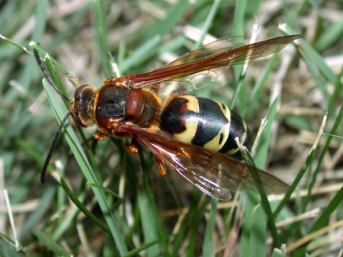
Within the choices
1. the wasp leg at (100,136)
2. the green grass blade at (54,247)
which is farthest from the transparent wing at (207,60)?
the green grass blade at (54,247)

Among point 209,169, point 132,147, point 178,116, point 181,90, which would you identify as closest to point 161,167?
point 132,147

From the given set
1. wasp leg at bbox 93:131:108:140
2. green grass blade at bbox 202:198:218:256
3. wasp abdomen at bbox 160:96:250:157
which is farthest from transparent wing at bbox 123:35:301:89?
green grass blade at bbox 202:198:218:256

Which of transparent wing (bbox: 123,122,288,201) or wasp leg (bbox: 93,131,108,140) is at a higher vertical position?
wasp leg (bbox: 93,131,108,140)

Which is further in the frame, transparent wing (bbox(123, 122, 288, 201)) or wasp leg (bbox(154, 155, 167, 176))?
wasp leg (bbox(154, 155, 167, 176))

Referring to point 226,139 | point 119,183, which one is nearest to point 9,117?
point 119,183

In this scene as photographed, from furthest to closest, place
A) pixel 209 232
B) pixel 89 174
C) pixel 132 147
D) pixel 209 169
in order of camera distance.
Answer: pixel 132 147
pixel 209 232
pixel 89 174
pixel 209 169

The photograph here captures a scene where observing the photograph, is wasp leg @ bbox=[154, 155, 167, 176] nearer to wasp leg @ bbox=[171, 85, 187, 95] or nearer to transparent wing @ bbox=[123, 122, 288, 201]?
transparent wing @ bbox=[123, 122, 288, 201]

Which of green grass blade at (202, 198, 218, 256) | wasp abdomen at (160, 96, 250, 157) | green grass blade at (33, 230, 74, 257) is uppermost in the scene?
wasp abdomen at (160, 96, 250, 157)

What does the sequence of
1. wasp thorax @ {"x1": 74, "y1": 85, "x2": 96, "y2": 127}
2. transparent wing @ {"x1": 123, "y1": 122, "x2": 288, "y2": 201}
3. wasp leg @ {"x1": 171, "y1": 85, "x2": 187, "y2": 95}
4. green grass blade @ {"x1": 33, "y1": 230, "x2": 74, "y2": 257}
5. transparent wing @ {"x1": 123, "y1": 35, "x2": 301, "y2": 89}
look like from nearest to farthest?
transparent wing @ {"x1": 123, "y1": 122, "x2": 288, "y2": 201}, green grass blade @ {"x1": 33, "y1": 230, "x2": 74, "y2": 257}, transparent wing @ {"x1": 123, "y1": 35, "x2": 301, "y2": 89}, wasp thorax @ {"x1": 74, "y1": 85, "x2": 96, "y2": 127}, wasp leg @ {"x1": 171, "y1": 85, "x2": 187, "y2": 95}

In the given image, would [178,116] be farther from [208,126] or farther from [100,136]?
[100,136]
